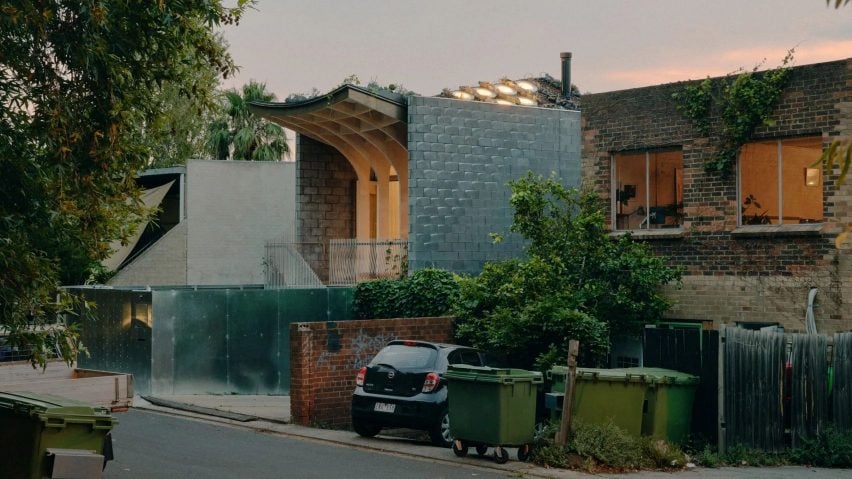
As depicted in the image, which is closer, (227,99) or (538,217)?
(538,217)

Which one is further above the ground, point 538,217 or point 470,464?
point 538,217

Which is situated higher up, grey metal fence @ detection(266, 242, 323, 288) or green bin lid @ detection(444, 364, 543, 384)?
grey metal fence @ detection(266, 242, 323, 288)

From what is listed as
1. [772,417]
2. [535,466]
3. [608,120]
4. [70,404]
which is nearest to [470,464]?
[535,466]

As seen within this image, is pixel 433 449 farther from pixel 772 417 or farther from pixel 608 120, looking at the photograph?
pixel 608 120

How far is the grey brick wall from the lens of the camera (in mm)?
25062

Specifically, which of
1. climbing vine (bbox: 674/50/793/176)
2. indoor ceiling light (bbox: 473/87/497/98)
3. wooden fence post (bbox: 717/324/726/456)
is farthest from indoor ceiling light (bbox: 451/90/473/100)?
wooden fence post (bbox: 717/324/726/456)

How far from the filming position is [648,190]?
1991cm

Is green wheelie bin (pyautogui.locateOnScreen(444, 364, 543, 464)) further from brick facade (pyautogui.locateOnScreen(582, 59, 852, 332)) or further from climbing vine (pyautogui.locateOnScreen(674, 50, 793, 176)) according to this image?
climbing vine (pyautogui.locateOnScreen(674, 50, 793, 176))

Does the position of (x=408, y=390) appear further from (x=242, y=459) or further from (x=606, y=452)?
(x=606, y=452)

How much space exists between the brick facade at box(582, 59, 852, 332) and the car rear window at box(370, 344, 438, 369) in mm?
5338

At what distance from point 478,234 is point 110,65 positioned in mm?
15286

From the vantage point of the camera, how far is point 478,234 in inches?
1027

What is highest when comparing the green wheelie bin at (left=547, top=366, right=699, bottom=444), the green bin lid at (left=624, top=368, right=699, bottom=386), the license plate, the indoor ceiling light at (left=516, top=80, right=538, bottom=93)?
the indoor ceiling light at (left=516, top=80, right=538, bottom=93)

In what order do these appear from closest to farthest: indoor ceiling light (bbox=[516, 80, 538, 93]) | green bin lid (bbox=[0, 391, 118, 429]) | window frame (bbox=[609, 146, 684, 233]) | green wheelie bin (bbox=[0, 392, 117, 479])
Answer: green wheelie bin (bbox=[0, 392, 117, 479]) → green bin lid (bbox=[0, 391, 118, 429]) → window frame (bbox=[609, 146, 684, 233]) → indoor ceiling light (bbox=[516, 80, 538, 93])
